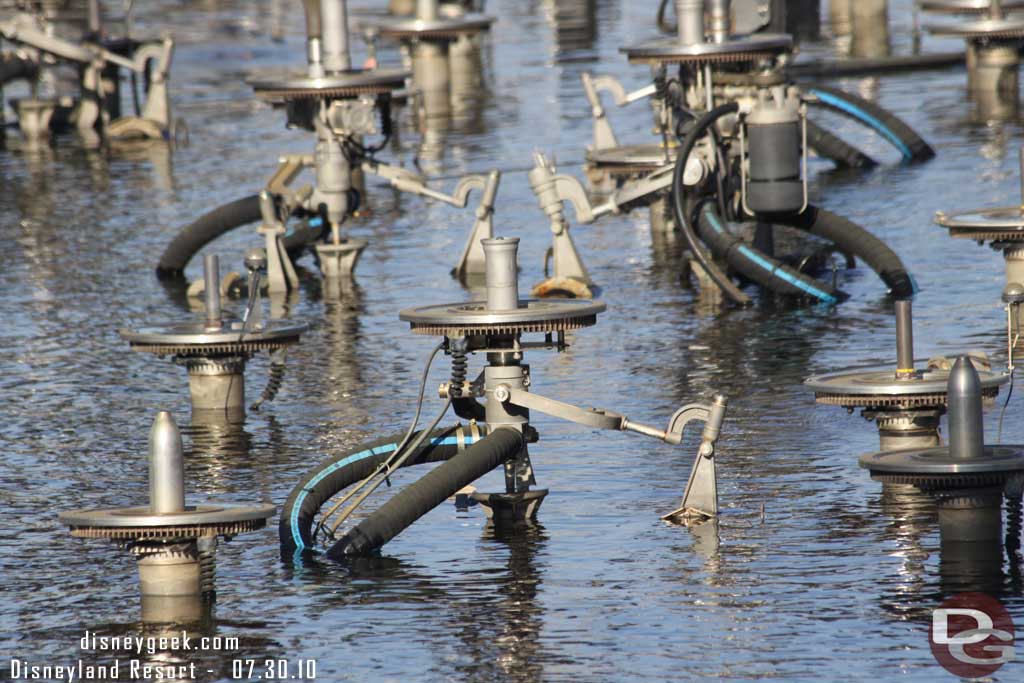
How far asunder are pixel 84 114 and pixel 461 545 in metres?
26.8

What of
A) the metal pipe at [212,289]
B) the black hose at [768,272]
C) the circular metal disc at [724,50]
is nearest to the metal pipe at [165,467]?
the metal pipe at [212,289]

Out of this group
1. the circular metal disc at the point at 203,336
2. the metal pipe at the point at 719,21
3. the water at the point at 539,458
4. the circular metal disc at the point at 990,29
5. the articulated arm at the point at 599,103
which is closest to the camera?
the water at the point at 539,458

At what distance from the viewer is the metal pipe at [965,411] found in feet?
35.3

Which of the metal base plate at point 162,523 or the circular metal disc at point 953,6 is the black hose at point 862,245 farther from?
the circular metal disc at point 953,6

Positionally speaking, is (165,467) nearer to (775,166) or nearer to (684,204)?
(775,166)

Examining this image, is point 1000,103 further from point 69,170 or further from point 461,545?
point 461,545

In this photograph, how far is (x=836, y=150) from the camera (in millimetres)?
29031

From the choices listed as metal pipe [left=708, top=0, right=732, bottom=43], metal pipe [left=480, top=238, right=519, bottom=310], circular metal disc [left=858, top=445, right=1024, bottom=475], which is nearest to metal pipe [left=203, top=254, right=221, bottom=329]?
metal pipe [left=480, top=238, right=519, bottom=310]

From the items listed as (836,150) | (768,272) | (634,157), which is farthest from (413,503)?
(836,150)

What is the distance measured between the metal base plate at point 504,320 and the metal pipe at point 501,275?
0.26ft

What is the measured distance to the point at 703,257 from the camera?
1980 cm

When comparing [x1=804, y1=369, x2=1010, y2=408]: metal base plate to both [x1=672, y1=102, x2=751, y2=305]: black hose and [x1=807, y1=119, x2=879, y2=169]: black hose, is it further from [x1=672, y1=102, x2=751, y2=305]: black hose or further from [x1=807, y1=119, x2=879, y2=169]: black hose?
[x1=807, y1=119, x2=879, y2=169]: black hose

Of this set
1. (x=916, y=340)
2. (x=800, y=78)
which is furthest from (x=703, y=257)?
(x=800, y=78)

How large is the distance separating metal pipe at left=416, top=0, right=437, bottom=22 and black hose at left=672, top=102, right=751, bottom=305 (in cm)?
1920
